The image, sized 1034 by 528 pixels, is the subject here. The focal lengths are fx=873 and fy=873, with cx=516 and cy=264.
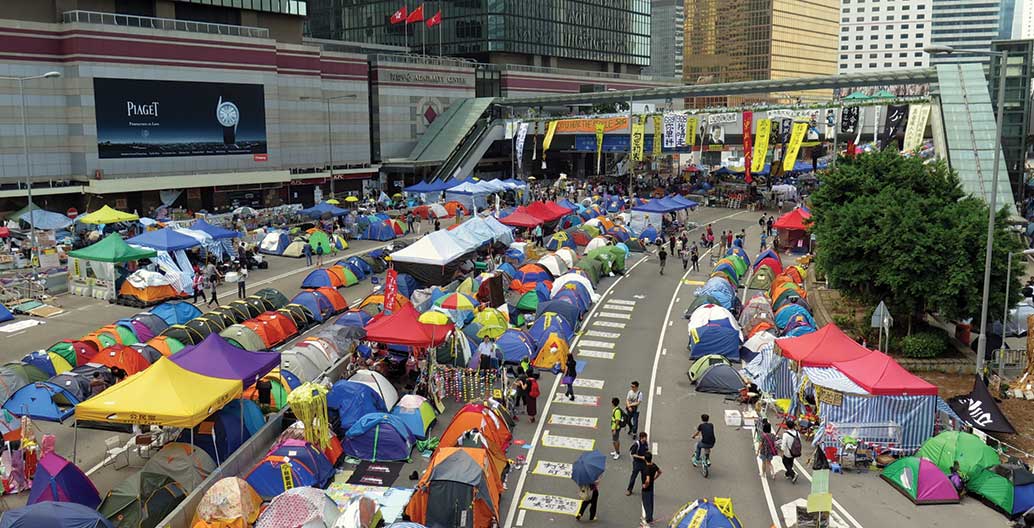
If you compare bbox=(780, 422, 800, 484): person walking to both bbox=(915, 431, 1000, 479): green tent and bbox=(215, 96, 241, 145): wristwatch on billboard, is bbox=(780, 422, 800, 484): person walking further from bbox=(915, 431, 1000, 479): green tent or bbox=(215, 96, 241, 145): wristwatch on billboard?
bbox=(215, 96, 241, 145): wristwatch on billboard

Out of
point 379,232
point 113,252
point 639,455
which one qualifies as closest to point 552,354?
point 639,455

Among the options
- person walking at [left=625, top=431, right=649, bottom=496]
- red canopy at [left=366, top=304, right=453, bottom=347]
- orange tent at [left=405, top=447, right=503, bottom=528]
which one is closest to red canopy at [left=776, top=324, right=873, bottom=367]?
person walking at [left=625, top=431, right=649, bottom=496]

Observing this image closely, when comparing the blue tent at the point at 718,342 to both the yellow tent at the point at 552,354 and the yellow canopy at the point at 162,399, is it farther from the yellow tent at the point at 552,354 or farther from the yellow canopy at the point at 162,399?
the yellow canopy at the point at 162,399

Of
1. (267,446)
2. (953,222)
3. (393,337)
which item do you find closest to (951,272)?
(953,222)

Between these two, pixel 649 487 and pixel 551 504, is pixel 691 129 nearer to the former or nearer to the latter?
pixel 551 504

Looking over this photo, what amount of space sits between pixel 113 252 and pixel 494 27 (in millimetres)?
64766

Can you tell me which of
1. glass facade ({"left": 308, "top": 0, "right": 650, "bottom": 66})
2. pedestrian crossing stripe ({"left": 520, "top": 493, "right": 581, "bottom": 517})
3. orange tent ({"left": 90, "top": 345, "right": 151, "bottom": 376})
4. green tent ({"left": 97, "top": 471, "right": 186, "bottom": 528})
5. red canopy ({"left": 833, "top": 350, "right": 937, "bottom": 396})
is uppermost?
glass facade ({"left": 308, "top": 0, "right": 650, "bottom": 66})

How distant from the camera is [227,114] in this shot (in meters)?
56.4

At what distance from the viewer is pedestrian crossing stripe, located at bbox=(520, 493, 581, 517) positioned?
49.0 ft

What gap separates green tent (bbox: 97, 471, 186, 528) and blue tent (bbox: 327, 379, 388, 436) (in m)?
4.31

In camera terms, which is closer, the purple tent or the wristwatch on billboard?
the purple tent

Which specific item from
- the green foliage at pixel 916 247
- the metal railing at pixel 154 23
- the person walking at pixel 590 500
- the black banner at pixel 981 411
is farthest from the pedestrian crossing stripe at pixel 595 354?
the metal railing at pixel 154 23

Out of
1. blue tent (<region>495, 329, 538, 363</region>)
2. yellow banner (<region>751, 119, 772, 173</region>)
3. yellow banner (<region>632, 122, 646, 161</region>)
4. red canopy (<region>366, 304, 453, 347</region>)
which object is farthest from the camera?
yellow banner (<region>632, 122, 646, 161</region>)

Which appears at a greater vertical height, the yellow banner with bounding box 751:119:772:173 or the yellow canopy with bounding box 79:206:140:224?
the yellow banner with bounding box 751:119:772:173
